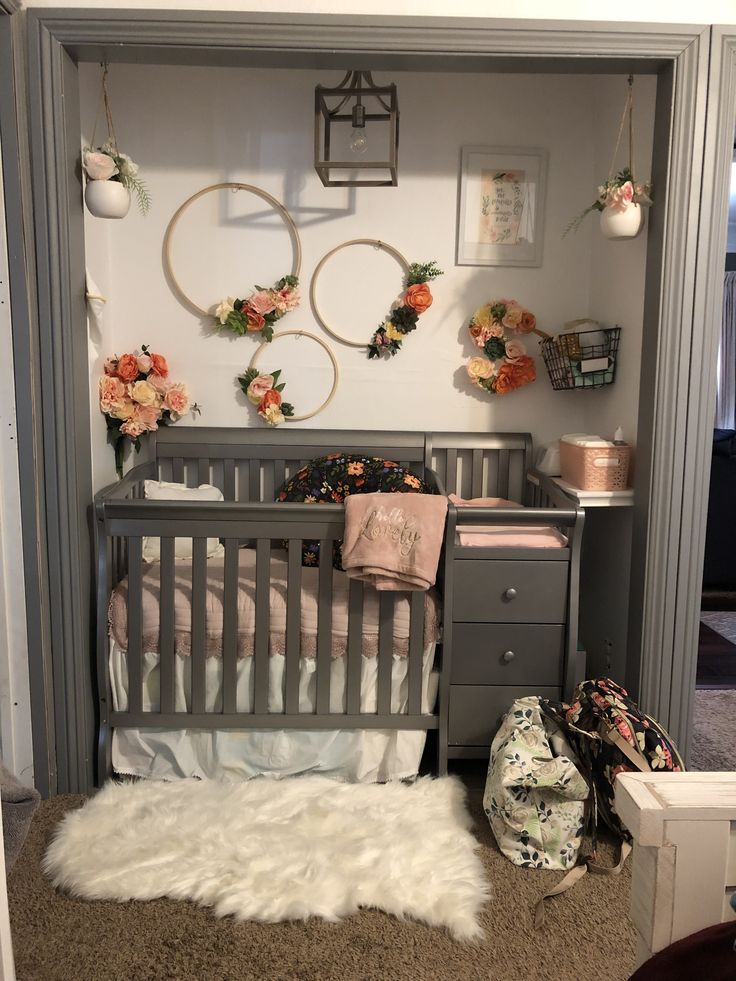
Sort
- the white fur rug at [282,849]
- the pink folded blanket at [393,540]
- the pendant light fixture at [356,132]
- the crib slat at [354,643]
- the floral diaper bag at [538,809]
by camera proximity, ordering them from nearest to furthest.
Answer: the white fur rug at [282,849] → the floral diaper bag at [538,809] → the pink folded blanket at [393,540] → the crib slat at [354,643] → the pendant light fixture at [356,132]

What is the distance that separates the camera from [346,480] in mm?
2949

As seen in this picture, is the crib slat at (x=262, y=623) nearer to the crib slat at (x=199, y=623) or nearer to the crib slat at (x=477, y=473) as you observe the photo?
the crib slat at (x=199, y=623)

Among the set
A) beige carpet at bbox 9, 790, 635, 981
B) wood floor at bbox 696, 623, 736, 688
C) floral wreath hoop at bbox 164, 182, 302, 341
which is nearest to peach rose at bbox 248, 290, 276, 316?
floral wreath hoop at bbox 164, 182, 302, 341

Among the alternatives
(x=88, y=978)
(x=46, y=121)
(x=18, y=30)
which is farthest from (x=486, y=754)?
(x=18, y=30)

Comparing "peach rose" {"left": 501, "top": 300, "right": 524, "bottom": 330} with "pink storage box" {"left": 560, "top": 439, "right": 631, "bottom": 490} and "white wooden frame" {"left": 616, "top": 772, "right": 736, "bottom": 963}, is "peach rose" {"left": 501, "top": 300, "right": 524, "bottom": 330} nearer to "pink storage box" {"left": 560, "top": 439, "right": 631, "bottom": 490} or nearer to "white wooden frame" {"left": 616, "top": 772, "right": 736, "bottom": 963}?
"pink storage box" {"left": 560, "top": 439, "right": 631, "bottom": 490}

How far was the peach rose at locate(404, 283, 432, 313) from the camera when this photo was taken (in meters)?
3.12

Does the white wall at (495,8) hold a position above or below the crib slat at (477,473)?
above

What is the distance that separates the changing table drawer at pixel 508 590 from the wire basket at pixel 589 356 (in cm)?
75

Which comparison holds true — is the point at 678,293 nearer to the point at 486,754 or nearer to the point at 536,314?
the point at 536,314

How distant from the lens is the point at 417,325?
3203mm

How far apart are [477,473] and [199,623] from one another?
129cm

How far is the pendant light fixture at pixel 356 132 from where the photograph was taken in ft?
8.74

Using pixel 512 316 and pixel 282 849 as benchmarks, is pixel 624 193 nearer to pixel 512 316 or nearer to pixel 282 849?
pixel 512 316

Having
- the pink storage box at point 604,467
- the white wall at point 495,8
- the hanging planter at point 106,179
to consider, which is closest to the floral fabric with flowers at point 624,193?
the white wall at point 495,8
